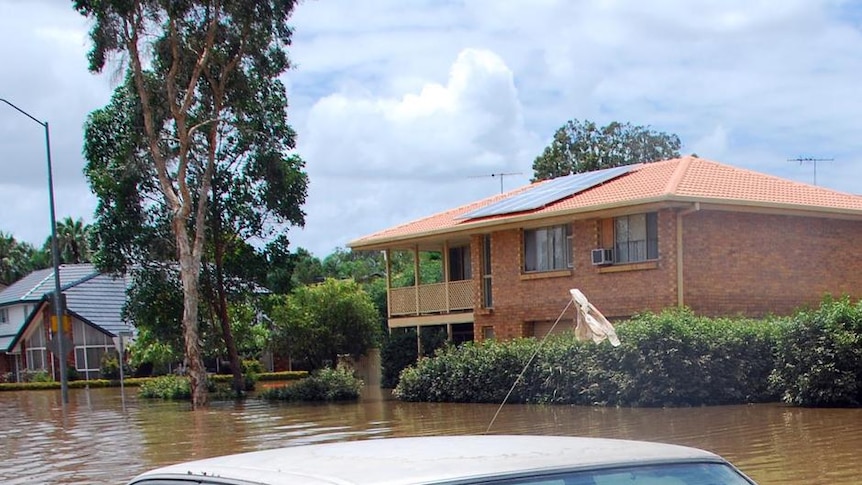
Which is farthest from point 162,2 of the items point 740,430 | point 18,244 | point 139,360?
point 18,244

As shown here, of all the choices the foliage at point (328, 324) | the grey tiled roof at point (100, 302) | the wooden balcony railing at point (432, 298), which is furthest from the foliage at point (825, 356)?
the grey tiled roof at point (100, 302)

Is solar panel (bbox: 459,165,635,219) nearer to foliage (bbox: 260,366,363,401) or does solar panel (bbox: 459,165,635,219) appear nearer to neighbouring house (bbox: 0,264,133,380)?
foliage (bbox: 260,366,363,401)

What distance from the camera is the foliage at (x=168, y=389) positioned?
3878cm

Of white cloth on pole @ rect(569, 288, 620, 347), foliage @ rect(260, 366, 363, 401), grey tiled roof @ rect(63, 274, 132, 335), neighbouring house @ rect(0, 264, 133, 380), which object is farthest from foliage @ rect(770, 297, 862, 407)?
grey tiled roof @ rect(63, 274, 132, 335)

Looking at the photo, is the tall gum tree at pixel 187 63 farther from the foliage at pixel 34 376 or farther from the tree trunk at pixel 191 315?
the foliage at pixel 34 376

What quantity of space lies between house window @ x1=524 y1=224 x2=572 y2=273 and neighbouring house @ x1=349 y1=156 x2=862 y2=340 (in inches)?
1.3

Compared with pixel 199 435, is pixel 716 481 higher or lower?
higher

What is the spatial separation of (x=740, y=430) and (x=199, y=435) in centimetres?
1085

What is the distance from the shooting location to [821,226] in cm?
2862

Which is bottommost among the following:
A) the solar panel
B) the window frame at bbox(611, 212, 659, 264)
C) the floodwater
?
the floodwater

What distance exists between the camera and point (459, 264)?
119 ft

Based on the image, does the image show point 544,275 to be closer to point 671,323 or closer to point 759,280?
point 759,280

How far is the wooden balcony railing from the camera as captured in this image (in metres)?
34.2

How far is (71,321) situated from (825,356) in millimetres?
46448
